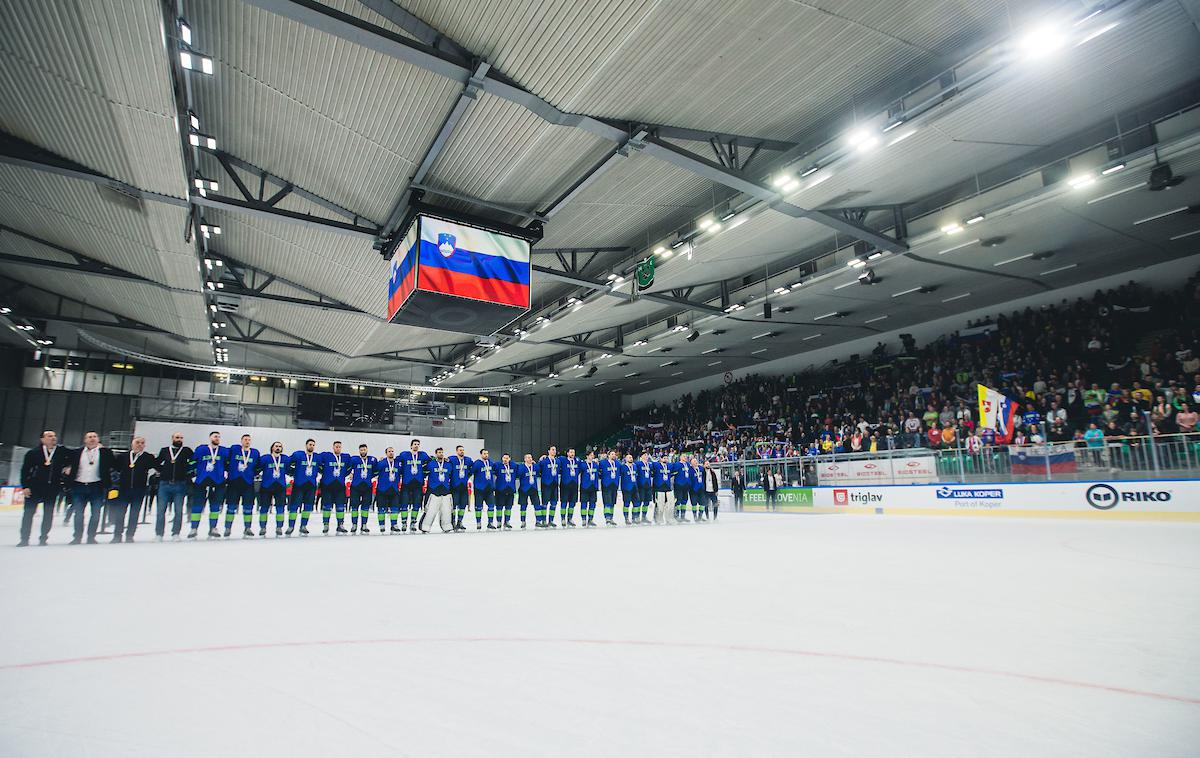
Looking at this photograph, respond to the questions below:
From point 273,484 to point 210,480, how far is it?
3.21ft

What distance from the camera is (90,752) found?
164 cm

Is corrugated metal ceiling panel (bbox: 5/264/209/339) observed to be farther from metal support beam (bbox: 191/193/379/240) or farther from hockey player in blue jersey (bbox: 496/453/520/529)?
hockey player in blue jersey (bbox: 496/453/520/529)

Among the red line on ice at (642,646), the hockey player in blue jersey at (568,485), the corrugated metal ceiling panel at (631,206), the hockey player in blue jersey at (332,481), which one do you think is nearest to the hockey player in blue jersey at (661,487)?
the hockey player in blue jersey at (568,485)

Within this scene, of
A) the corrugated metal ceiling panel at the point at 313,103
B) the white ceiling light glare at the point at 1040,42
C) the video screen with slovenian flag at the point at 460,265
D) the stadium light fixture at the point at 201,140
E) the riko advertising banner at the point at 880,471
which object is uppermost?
the corrugated metal ceiling panel at the point at 313,103

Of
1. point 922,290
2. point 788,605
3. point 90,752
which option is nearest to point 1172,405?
point 922,290

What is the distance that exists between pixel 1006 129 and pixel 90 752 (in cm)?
1529

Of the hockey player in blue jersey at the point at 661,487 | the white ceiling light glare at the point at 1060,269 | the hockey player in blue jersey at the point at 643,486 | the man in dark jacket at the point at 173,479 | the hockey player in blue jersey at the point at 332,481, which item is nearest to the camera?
the man in dark jacket at the point at 173,479

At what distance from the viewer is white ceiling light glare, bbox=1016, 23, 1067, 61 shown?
758 cm

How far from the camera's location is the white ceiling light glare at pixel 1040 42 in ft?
24.9

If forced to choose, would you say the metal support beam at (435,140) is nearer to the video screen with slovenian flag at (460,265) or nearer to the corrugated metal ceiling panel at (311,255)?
the video screen with slovenian flag at (460,265)

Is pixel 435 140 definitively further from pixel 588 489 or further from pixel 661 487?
pixel 661 487

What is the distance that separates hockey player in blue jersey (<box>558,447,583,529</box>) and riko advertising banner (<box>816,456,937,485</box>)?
8.90 m

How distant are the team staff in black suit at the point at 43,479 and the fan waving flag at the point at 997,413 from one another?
760 inches

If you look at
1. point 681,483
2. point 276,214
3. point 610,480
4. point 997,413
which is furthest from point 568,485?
point 997,413
